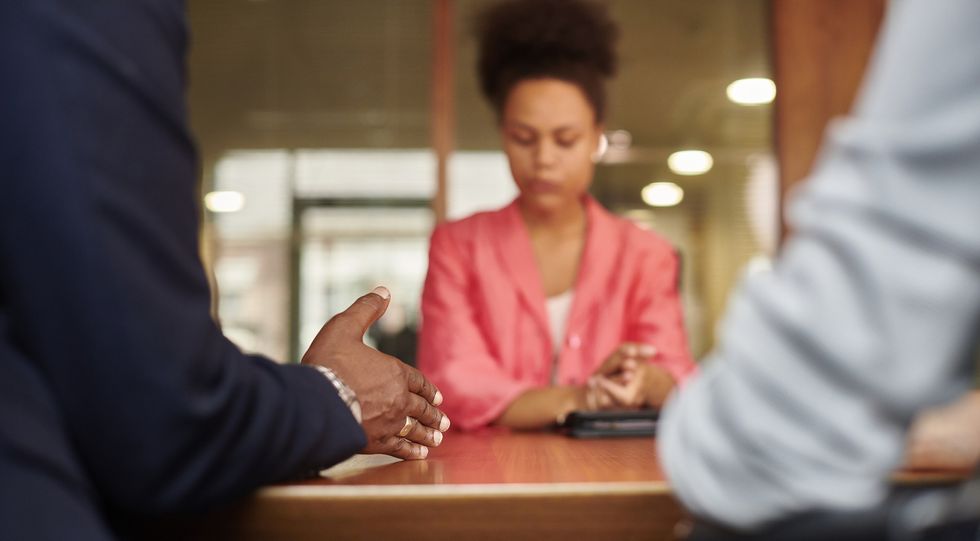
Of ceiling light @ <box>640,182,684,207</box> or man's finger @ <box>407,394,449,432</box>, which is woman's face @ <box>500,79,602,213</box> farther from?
ceiling light @ <box>640,182,684,207</box>

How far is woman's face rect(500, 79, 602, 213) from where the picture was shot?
2139 mm

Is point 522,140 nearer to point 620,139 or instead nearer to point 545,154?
point 545,154

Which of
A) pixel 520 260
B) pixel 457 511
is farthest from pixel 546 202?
pixel 457 511

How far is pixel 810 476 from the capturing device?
0.38 m

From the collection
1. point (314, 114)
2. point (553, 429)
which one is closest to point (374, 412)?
point (553, 429)

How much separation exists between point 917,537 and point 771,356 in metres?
0.09

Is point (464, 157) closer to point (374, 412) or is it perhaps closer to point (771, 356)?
point (374, 412)

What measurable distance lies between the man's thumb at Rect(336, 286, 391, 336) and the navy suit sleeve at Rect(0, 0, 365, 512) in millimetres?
328

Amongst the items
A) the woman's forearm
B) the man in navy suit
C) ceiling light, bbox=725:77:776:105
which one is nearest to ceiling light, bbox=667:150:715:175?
ceiling light, bbox=725:77:776:105

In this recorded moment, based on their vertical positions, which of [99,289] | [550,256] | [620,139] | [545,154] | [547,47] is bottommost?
[99,289]

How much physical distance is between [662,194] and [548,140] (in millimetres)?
2274

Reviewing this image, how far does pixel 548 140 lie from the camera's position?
84.0 inches

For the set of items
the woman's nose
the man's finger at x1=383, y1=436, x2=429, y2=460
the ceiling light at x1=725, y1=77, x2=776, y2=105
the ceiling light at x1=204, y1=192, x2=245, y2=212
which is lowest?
the man's finger at x1=383, y1=436, x2=429, y2=460

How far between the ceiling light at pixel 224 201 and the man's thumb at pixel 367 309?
355 centimetres
